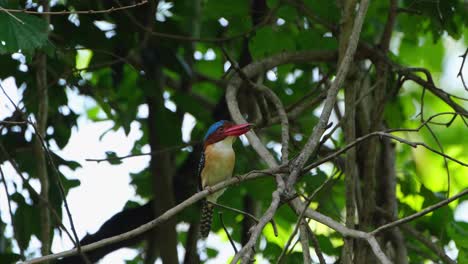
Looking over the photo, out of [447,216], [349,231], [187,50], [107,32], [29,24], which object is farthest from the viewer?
[187,50]

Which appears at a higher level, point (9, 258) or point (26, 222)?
point (26, 222)

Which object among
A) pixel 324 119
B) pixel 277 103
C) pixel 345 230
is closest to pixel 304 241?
pixel 345 230

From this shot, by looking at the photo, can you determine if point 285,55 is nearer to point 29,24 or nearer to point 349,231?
point 29,24

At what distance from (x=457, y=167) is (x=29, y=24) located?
176 inches

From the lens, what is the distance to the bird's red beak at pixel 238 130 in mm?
4895

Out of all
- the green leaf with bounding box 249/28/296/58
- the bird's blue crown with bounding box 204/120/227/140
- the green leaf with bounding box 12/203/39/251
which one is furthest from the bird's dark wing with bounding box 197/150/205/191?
the green leaf with bounding box 12/203/39/251

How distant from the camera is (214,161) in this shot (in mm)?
5844

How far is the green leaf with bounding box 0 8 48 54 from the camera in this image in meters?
4.50

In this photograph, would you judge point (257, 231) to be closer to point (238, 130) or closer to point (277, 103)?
point (238, 130)

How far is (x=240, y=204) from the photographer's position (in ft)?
22.3

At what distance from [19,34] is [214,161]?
5.87ft

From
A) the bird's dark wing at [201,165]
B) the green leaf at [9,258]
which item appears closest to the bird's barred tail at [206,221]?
the bird's dark wing at [201,165]

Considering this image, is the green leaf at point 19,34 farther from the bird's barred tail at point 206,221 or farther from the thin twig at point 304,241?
the bird's barred tail at point 206,221

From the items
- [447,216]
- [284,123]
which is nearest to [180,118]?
[284,123]
